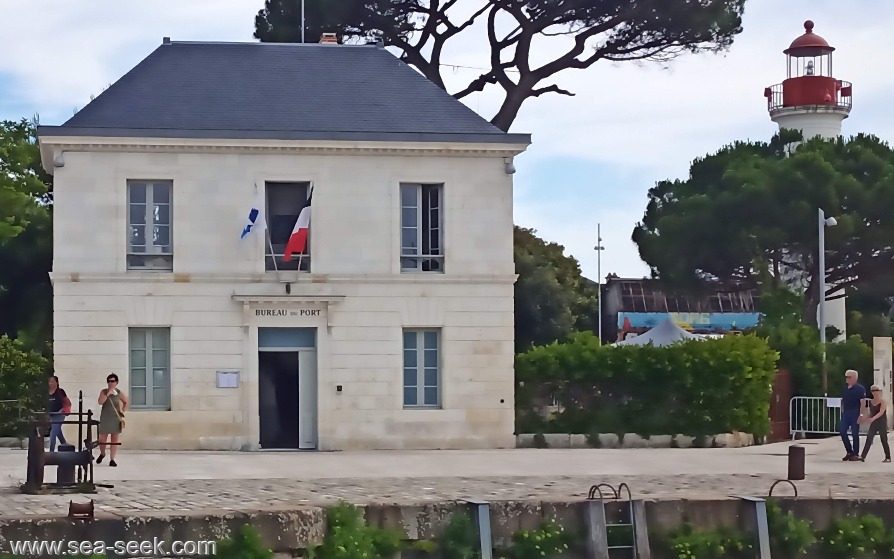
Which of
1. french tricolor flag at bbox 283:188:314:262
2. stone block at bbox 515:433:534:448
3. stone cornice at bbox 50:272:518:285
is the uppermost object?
french tricolor flag at bbox 283:188:314:262

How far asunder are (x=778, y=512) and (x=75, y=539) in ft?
26.1

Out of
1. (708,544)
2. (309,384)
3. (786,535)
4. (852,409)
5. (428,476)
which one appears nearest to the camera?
(708,544)

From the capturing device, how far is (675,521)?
1728 centimetres

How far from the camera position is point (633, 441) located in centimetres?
2930

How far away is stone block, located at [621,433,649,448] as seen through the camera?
29.3 m

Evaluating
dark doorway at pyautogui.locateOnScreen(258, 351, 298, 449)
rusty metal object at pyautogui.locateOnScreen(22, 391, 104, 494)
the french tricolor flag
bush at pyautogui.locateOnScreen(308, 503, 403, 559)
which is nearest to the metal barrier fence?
dark doorway at pyautogui.locateOnScreen(258, 351, 298, 449)

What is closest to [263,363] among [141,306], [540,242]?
[141,306]

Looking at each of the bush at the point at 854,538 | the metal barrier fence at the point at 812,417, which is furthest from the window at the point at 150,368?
the bush at the point at 854,538

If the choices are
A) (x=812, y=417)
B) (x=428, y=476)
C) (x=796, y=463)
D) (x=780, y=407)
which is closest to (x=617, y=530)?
(x=796, y=463)

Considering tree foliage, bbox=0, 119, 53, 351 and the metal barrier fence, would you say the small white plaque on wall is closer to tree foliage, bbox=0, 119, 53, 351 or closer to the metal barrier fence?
the metal barrier fence

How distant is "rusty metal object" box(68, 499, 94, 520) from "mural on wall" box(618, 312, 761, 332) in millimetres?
64446

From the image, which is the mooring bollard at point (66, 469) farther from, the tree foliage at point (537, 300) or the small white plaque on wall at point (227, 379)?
the tree foliage at point (537, 300)

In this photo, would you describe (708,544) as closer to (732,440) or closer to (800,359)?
(732,440)

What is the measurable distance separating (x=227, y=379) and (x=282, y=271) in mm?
2220
